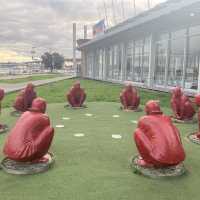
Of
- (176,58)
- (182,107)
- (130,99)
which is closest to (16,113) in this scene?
(130,99)

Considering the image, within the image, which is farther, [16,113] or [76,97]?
[76,97]

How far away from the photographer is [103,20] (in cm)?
3825

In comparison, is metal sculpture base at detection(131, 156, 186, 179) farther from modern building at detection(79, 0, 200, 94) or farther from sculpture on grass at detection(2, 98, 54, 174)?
modern building at detection(79, 0, 200, 94)

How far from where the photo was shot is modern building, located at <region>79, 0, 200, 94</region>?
13641 mm

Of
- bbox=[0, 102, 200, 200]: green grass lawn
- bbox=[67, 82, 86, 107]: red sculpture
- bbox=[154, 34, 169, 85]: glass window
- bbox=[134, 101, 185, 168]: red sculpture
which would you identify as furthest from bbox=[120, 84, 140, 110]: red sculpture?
bbox=[154, 34, 169, 85]: glass window

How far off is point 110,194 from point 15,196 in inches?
49.4

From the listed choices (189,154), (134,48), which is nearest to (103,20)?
(134,48)

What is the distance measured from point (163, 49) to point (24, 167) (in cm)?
1393

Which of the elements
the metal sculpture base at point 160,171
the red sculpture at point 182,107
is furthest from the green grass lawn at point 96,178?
the red sculpture at point 182,107

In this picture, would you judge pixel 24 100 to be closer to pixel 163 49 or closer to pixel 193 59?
pixel 193 59

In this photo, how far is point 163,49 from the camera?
17.2 meters

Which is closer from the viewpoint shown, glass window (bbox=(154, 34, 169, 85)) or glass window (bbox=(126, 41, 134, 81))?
glass window (bbox=(154, 34, 169, 85))

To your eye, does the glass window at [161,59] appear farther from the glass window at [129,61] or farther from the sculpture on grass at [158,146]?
the sculpture on grass at [158,146]

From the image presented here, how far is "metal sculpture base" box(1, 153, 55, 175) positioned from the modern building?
7826mm
